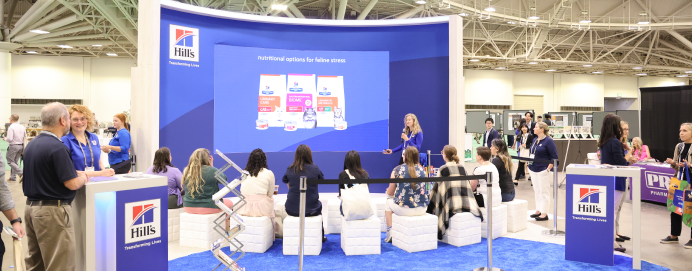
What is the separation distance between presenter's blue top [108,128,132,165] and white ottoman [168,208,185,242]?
3.59 ft

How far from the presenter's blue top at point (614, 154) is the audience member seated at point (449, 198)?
49.2 inches

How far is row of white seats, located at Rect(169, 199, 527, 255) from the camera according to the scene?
3932 millimetres

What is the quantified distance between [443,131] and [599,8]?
41.8ft

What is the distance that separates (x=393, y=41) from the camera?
21.3ft

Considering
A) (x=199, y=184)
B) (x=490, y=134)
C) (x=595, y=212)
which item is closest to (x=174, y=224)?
(x=199, y=184)

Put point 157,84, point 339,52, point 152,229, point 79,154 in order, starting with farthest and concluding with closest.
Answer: point 339,52 → point 157,84 → point 79,154 → point 152,229

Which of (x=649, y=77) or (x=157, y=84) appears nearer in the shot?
(x=157, y=84)

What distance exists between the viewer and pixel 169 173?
436cm

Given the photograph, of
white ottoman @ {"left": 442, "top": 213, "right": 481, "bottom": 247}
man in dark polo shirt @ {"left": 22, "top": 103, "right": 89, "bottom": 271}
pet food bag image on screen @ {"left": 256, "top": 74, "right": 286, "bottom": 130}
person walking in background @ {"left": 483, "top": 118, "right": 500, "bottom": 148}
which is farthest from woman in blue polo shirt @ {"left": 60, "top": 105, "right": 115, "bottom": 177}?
person walking in background @ {"left": 483, "top": 118, "right": 500, "bottom": 148}

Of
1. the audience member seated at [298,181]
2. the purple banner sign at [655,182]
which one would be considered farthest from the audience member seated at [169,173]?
the purple banner sign at [655,182]

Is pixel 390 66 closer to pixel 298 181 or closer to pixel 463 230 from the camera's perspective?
pixel 463 230

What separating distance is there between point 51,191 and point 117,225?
40 centimetres

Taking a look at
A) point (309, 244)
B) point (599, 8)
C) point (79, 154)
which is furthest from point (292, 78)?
point (599, 8)

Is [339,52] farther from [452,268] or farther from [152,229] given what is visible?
[152,229]
